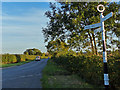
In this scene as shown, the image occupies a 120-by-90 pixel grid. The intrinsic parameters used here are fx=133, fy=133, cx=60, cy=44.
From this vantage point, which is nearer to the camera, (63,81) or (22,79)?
(63,81)

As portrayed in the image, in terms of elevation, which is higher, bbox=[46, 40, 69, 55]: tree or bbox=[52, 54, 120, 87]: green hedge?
bbox=[46, 40, 69, 55]: tree

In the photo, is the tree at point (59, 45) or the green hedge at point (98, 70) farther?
the tree at point (59, 45)

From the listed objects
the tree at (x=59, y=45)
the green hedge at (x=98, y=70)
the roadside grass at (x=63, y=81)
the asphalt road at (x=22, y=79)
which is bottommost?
the asphalt road at (x=22, y=79)

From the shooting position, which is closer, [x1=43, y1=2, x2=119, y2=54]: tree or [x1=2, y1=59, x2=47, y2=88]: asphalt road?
[x1=2, y1=59, x2=47, y2=88]: asphalt road

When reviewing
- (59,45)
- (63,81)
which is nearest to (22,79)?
(63,81)

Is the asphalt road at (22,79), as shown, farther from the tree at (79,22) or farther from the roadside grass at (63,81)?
the tree at (79,22)

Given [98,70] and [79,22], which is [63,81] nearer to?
[98,70]

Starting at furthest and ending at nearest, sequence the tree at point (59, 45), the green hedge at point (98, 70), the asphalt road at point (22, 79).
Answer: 1. the tree at point (59, 45)
2. the asphalt road at point (22, 79)
3. the green hedge at point (98, 70)

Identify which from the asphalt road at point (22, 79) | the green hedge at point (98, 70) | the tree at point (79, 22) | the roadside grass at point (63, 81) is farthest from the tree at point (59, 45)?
the green hedge at point (98, 70)

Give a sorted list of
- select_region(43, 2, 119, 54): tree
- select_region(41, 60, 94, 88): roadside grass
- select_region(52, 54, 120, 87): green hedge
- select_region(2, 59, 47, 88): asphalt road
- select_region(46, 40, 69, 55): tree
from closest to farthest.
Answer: select_region(52, 54, 120, 87): green hedge < select_region(41, 60, 94, 88): roadside grass < select_region(2, 59, 47, 88): asphalt road < select_region(43, 2, 119, 54): tree < select_region(46, 40, 69, 55): tree

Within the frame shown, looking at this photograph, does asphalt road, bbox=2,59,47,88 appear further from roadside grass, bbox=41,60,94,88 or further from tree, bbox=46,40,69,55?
tree, bbox=46,40,69,55

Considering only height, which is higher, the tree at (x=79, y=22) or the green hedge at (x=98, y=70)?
the tree at (x=79, y=22)

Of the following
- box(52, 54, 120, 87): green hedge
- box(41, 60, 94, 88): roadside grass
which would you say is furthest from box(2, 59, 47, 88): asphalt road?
box(52, 54, 120, 87): green hedge

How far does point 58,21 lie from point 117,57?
39.1 feet
